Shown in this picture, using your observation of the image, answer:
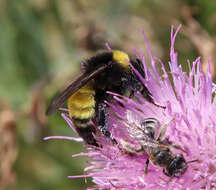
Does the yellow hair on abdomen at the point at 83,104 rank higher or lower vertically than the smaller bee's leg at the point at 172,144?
higher

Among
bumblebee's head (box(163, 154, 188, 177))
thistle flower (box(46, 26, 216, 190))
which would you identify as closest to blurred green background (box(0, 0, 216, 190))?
thistle flower (box(46, 26, 216, 190))

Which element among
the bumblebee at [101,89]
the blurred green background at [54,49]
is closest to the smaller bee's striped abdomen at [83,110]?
the bumblebee at [101,89]

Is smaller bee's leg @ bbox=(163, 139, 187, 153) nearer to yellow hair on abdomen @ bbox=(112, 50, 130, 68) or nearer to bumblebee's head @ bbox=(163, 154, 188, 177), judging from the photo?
bumblebee's head @ bbox=(163, 154, 188, 177)

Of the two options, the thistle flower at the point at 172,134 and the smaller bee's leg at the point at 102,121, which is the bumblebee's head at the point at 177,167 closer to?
the thistle flower at the point at 172,134

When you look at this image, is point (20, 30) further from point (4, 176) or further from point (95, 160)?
point (95, 160)

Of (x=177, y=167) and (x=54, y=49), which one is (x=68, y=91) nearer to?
(x=177, y=167)

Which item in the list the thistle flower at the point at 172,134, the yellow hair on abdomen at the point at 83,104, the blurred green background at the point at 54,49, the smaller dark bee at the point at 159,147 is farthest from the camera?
the blurred green background at the point at 54,49
